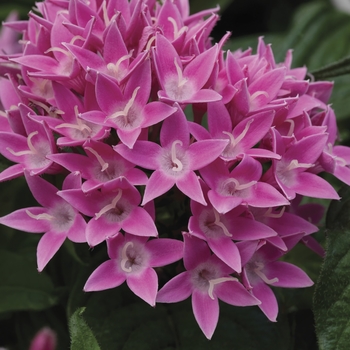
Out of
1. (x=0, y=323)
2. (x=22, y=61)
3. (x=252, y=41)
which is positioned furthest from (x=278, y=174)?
(x=252, y=41)

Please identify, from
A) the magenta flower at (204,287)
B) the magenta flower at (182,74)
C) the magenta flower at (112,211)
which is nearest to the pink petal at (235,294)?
the magenta flower at (204,287)

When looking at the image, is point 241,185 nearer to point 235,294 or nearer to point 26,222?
point 235,294

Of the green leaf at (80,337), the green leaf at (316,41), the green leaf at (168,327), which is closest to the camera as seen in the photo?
the green leaf at (80,337)

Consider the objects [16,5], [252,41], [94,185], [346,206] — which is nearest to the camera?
[94,185]

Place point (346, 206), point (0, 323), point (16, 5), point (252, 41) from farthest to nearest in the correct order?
point (16, 5), point (252, 41), point (0, 323), point (346, 206)

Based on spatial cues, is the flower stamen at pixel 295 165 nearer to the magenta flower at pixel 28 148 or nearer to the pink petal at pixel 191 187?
→ the pink petal at pixel 191 187

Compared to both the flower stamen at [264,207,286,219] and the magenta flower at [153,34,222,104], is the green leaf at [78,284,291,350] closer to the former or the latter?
the flower stamen at [264,207,286,219]

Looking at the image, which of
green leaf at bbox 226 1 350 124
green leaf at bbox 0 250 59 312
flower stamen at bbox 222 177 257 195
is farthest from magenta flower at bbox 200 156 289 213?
green leaf at bbox 226 1 350 124

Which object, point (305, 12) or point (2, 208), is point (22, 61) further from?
point (305, 12)
